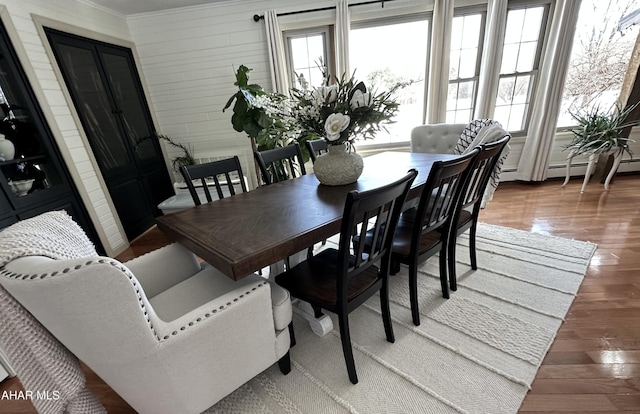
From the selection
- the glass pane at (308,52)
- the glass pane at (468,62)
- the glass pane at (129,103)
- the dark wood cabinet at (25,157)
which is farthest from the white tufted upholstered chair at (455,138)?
the dark wood cabinet at (25,157)

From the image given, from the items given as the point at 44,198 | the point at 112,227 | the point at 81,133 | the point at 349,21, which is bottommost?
the point at 112,227

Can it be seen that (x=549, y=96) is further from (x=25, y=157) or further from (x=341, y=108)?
(x=25, y=157)

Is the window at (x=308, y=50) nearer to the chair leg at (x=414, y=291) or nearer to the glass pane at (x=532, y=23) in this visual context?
the glass pane at (x=532, y=23)

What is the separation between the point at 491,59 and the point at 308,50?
2.31 m

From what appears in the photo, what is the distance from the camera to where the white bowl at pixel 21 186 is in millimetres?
2045

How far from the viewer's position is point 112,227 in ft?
9.15

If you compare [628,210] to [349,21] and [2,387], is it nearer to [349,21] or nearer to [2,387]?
[349,21]

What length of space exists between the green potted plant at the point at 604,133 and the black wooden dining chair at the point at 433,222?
293 centimetres

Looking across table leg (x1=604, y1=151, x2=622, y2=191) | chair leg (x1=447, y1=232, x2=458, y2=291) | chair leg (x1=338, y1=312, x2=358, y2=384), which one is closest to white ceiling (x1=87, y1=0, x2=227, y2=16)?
chair leg (x1=447, y1=232, x2=458, y2=291)

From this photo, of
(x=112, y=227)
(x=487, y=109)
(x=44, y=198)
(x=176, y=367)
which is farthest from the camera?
(x=487, y=109)

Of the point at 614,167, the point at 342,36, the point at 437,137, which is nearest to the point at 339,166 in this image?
the point at 437,137

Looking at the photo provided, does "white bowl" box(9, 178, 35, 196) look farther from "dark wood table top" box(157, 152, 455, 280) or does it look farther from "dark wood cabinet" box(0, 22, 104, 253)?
"dark wood table top" box(157, 152, 455, 280)

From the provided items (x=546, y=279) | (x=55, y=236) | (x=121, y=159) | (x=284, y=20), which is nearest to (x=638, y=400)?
(x=546, y=279)

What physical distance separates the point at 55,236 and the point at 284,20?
133 inches
